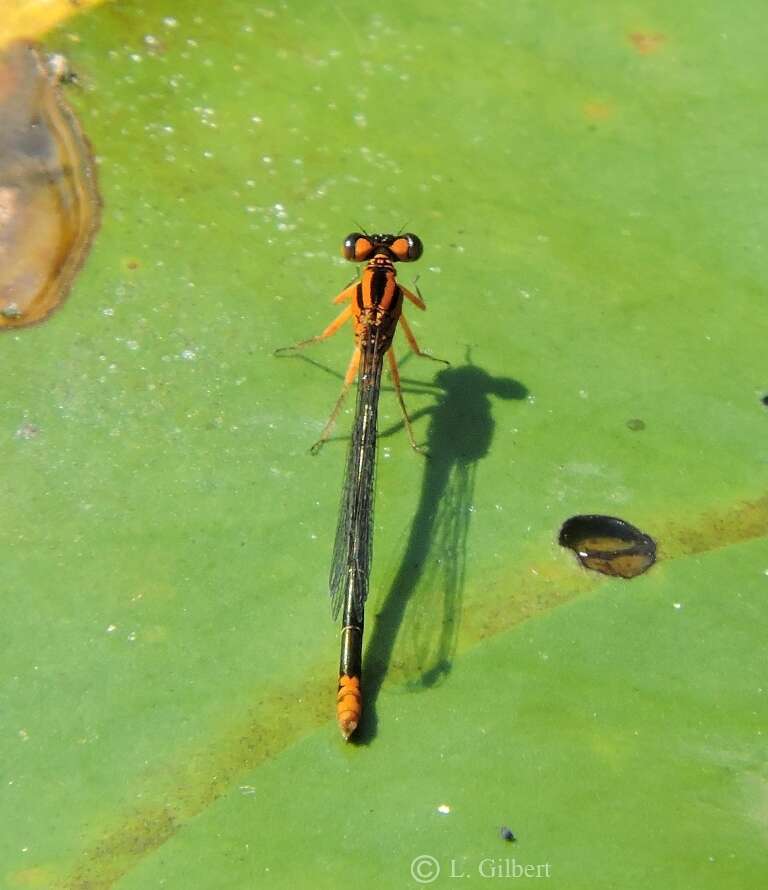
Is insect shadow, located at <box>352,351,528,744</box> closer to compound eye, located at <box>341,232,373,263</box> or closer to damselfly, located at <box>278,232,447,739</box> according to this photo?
damselfly, located at <box>278,232,447,739</box>

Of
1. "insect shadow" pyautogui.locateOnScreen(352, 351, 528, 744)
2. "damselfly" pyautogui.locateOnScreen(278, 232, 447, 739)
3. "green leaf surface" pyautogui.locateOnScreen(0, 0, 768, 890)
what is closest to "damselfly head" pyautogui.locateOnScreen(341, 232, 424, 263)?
"damselfly" pyautogui.locateOnScreen(278, 232, 447, 739)

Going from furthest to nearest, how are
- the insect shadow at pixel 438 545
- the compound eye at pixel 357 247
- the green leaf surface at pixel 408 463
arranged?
the compound eye at pixel 357 247 < the insect shadow at pixel 438 545 < the green leaf surface at pixel 408 463

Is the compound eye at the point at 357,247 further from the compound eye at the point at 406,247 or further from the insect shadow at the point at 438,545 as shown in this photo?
the insect shadow at the point at 438,545

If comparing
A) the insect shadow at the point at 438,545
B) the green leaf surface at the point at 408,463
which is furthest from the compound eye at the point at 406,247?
the insect shadow at the point at 438,545

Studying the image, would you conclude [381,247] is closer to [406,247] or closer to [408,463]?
[406,247]

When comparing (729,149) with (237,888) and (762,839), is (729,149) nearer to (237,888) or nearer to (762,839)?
(762,839)

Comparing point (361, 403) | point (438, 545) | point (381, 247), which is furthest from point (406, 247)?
point (438, 545)

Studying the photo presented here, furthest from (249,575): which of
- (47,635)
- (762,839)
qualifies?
(762,839)

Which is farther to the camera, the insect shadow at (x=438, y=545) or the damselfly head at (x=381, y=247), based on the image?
the damselfly head at (x=381, y=247)
